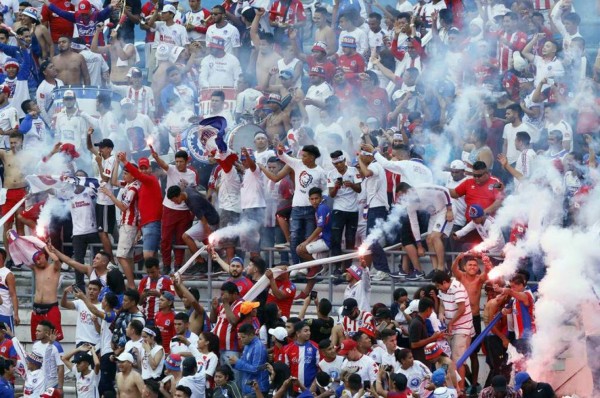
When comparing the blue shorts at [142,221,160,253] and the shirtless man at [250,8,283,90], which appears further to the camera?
the shirtless man at [250,8,283,90]

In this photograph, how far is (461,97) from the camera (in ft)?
78.7

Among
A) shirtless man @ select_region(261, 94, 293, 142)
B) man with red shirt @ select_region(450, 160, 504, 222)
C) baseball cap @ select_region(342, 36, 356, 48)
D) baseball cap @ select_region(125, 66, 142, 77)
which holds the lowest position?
man with red shirt @ select_region(450, 160, 504, 222)

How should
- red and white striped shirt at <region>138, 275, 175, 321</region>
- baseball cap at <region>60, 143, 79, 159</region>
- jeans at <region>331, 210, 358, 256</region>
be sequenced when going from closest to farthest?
red and white striped shirt at <region>138, 275, 175, 321</region> < jeans at <region>331, 210, 358, 256</region> < baseball cap at <region>60, 143, 79, 159</region>

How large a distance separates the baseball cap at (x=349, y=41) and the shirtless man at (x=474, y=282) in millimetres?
5726

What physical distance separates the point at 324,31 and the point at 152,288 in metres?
6.23

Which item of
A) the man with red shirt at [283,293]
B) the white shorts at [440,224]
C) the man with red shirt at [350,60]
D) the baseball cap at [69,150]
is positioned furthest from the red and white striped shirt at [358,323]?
the man with red shirt at [350,60]

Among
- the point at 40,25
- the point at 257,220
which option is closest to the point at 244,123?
the point at 257,220

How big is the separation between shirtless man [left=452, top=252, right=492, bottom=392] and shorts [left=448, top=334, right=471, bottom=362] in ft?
0.51

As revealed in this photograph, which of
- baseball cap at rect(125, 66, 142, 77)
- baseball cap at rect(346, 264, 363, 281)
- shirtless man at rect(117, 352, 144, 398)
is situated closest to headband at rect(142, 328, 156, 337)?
shirtless man at rect(117, 352, 144, 398)

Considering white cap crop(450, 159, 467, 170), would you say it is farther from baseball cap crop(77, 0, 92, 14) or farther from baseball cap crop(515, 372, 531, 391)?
baseball cap crop(77, 0, 92, 14)

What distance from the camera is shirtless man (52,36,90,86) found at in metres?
26.5

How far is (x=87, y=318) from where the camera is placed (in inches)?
824

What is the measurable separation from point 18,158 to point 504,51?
20.5 ft

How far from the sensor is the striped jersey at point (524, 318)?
1945 centimetres
